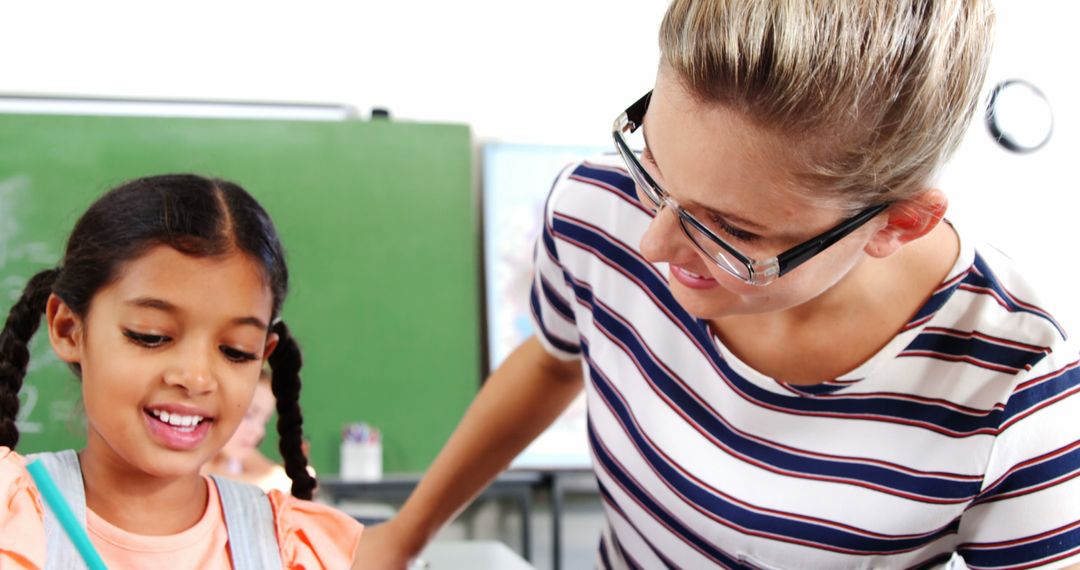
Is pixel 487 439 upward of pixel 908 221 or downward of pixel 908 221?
downward

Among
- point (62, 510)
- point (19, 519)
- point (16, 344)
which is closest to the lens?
point (62, 510)

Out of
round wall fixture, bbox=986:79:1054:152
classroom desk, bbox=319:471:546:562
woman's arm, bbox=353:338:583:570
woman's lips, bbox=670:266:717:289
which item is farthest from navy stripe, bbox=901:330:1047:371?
round wall fixture, bbox=986:79:1054:152

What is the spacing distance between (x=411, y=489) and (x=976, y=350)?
2.23 metres

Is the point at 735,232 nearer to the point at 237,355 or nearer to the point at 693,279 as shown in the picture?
the point at 693,279

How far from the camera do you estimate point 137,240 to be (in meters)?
0.96

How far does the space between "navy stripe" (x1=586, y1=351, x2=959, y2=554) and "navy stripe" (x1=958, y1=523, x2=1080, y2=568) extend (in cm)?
5

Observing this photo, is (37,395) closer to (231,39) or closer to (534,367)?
(231,39)

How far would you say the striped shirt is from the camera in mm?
917

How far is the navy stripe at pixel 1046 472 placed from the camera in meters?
0.90

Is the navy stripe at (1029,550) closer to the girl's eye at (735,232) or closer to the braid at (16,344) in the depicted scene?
the girl's eye at (735,232)

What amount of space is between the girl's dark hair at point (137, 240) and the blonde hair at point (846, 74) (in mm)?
469

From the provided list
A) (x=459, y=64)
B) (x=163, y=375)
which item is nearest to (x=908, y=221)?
(x=163, y=375)

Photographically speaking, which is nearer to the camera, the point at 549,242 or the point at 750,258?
the point at 750,258

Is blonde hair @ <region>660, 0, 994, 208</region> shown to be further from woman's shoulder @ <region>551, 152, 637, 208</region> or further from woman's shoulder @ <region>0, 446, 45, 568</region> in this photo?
woman's shoulder @ <region>0, 446, 45, 568</region>
